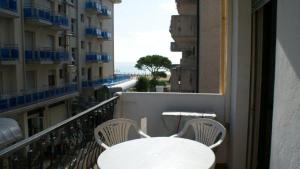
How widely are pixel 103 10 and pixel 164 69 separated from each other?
51.8 ft

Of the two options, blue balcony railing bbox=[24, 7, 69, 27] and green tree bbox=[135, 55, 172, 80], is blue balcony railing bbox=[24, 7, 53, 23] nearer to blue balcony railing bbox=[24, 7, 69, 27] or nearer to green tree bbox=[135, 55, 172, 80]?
blue balcony railing bbox=[24, 7, 69, 27]

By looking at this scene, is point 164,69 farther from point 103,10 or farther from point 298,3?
point 298,3

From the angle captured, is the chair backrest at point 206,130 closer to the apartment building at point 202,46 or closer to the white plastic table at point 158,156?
the white plastic table at point 158,156

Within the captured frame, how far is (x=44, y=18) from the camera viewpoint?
17484 millimetres

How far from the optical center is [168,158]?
2480 millimetres

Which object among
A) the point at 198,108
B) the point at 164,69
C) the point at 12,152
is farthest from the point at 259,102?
the point at 164,69

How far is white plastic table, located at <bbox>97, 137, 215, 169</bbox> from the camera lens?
2324mm

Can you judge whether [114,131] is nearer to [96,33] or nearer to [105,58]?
[96,33]

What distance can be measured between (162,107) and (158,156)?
2.14 m

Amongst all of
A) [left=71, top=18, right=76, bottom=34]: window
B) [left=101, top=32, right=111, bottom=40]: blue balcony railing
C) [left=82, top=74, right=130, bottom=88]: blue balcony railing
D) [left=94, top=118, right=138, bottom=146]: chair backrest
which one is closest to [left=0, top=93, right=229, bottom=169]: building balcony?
[left=94, top=118, right=138, bottom=146]: chair backrest

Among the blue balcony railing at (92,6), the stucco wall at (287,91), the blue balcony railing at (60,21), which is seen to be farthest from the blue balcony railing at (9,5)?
the stucco wall at (287,91)

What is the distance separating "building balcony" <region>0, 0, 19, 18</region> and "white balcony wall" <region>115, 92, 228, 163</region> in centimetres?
1161

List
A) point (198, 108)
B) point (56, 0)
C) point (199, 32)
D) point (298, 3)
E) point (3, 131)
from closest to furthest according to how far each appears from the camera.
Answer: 1. point (298, 3)
2. point (198, 108)
3. point (3, 131)
4. point (199, 32)
5. point (56, 0)

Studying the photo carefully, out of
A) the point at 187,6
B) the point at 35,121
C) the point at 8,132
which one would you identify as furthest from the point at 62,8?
the point at 8,132
